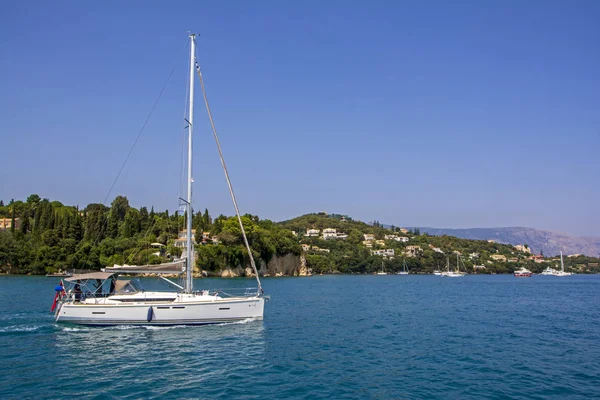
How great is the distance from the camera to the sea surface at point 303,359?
16.1 m

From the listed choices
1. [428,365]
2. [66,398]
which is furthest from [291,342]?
[66,398]

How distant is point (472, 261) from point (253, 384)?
19149 centimetres

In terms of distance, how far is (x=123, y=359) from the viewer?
64.6ft

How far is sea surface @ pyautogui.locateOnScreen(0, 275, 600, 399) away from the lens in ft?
52.9

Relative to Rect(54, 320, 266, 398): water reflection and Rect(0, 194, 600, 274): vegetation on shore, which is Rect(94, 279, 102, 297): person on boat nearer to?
Rect(54, 320, 266, 398): water reflection

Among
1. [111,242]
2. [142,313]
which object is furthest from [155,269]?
[111,242]

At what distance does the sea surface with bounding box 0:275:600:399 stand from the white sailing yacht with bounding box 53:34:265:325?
0.62 metres

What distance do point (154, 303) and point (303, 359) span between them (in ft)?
32.4

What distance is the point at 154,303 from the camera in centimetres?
2592

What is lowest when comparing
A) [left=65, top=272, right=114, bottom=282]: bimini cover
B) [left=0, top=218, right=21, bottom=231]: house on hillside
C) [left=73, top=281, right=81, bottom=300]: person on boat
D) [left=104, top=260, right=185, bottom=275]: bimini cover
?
[left=73, top=281, right=81, bottom=300]: person on boat

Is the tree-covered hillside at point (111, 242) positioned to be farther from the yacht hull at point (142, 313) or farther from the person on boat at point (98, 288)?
the yacht hull at point (142, 313)

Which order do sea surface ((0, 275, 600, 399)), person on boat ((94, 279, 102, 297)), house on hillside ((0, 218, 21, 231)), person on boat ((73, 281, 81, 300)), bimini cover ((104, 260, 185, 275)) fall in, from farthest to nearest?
house on hillside ((0, 218, 21, 231))
person on boat ((94, 279, 102, 297))
person on boat ((73, 281, 81, 300))
bimini cover ((104, 260, 185, 275))
sea surface ((0, 275, 600, 399))

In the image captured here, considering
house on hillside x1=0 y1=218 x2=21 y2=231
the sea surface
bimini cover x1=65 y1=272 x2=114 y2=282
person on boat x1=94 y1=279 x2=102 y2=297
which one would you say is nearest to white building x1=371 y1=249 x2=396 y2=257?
house on hillside x1=0 y1=218 x2=21 y2=231

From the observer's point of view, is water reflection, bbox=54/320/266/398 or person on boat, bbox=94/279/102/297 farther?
person on boat, bbox=94/279/102/297
